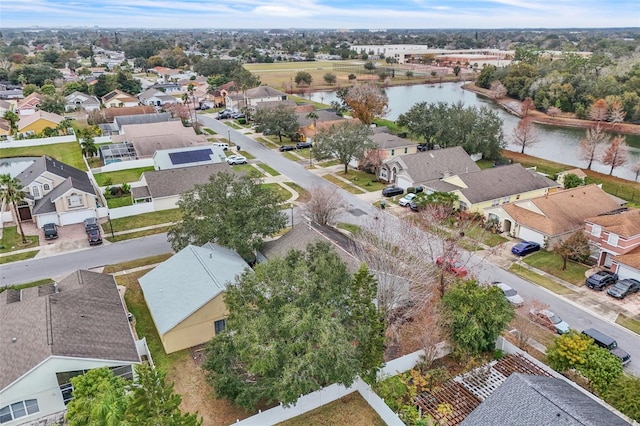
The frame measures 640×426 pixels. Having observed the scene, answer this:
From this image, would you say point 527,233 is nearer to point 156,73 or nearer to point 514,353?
point 514,353

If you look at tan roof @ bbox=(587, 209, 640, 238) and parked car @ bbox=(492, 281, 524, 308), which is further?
tan roof @ bbox=(587, 209, 640, 238)

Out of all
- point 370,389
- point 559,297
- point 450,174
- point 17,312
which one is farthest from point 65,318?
point 450,174

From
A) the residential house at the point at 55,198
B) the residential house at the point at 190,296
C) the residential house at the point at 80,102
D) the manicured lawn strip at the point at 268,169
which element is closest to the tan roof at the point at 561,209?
the residential house at the point at 190,296

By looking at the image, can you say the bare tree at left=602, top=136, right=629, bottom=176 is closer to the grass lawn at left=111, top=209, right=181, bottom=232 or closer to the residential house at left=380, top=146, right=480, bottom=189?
the residential house at left=380, top=146, right=480, bottom=189

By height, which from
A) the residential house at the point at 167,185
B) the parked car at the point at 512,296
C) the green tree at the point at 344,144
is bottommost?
→ the parked car at the point at 512,296

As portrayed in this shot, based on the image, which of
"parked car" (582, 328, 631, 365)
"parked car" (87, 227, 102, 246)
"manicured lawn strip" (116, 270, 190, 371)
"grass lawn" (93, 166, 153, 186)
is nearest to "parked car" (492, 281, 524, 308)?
"parked car" (582, 328, 631, 365)

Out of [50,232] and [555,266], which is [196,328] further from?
[555,266]

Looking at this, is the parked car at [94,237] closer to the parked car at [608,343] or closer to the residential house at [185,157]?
the residential house at [185,157]
